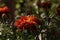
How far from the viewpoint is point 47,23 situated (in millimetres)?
1186

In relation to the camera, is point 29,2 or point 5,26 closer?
point 5,26

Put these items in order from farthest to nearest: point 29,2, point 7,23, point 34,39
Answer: point 29,2
point 7,23
point 34,39

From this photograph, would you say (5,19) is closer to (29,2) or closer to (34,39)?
(34,39)

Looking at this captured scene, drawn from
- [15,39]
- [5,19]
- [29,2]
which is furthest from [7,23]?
[29,2]

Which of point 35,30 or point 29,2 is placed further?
point 29,2

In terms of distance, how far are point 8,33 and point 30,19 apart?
0.60 ft

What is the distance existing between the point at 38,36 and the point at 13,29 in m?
0.11

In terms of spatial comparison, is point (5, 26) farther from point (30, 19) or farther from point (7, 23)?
point (30, 19)

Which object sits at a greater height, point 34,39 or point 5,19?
point 5,19

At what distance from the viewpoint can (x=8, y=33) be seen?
115 centimetres

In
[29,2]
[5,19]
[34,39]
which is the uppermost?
[29,2]

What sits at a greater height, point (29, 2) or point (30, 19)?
point (29, 2)

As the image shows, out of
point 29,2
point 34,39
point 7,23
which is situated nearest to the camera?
point 34,39

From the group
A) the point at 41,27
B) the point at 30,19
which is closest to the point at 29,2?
the point at 30,19
